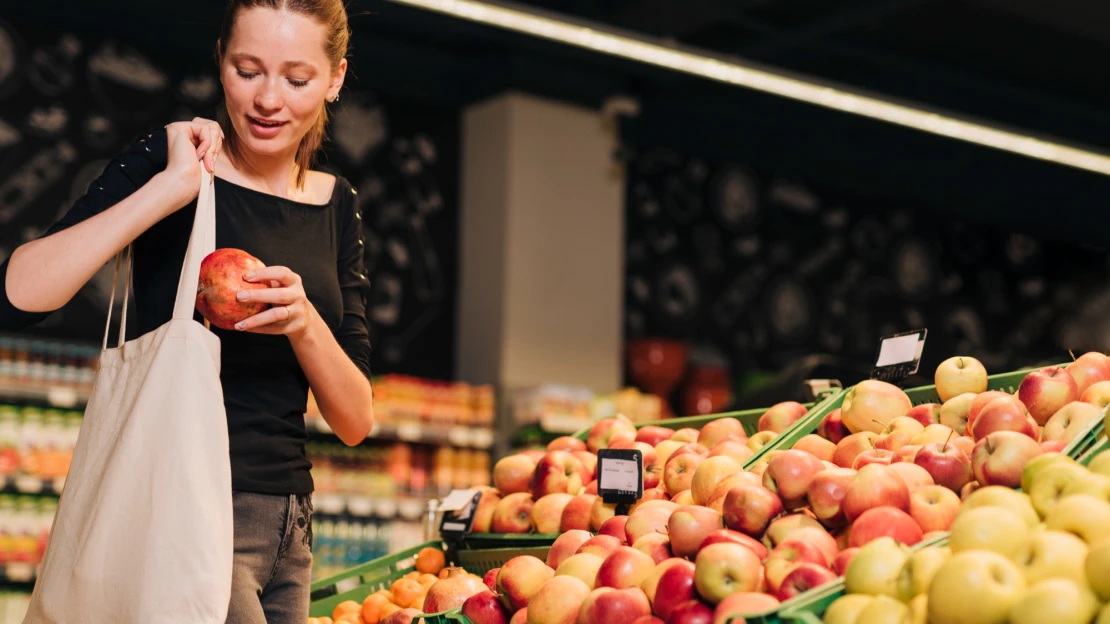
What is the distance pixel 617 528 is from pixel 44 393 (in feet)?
13.7

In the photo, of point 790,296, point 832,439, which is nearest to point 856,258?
point 790,296

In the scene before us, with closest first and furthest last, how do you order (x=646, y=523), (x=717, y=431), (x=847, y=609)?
Answer: 1. (x=847, y=609)
2. (x=646, y=523)
3. (x=717, y=431)

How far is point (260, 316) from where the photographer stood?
1745 millimetres

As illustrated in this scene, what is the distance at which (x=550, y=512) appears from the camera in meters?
2.47

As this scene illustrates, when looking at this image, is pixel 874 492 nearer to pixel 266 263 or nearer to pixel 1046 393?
pixel 1046 393

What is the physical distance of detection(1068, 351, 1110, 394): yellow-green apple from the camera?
210 cm

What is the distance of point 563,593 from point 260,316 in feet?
2.04

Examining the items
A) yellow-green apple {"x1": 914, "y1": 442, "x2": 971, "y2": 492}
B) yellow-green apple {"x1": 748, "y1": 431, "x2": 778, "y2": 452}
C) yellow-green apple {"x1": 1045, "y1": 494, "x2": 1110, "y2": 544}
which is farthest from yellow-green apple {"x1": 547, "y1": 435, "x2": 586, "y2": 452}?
yellow-green apple {"x1": 1045, "y1": 494, "x2": 1110, "y2": 544}

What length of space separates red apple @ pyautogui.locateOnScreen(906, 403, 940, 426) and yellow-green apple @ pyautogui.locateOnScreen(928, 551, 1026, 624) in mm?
870

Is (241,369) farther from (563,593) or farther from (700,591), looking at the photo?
(700,591)

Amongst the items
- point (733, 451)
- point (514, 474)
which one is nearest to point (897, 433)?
point (733, 451)

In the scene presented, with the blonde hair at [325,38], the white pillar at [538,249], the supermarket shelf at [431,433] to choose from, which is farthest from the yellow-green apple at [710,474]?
the white pillar at [538,249]

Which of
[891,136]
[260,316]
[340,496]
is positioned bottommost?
[340,496]

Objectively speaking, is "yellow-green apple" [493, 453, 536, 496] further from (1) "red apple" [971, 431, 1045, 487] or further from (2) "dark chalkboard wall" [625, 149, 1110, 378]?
(2) "dark chalkboard wall" [625, 149, 1110, 378]
